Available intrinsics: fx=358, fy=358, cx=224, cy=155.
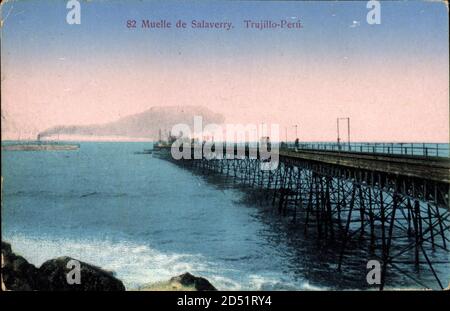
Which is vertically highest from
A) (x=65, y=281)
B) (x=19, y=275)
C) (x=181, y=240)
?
(x=19, y=275)

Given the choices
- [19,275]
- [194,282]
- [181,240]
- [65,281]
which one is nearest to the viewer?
[194,282]

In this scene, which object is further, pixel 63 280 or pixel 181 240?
pixel 181 240

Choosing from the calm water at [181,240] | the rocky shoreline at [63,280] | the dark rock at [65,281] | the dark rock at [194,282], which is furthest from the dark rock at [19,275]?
the dark rock at [194,282]

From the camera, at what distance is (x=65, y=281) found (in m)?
15.0

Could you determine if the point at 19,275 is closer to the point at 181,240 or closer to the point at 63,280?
the point at 63,280

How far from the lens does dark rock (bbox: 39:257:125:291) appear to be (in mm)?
14492

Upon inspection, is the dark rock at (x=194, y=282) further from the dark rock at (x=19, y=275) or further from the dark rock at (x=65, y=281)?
the dark rock at (x=19, y=275)

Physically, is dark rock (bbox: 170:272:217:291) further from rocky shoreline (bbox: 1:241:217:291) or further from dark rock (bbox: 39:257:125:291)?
dark rock (bbox: 39:257:125:291)

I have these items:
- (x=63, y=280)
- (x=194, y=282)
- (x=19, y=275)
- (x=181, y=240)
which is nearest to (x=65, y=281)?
(x=63, y=280)

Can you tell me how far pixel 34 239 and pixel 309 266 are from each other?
1889cm

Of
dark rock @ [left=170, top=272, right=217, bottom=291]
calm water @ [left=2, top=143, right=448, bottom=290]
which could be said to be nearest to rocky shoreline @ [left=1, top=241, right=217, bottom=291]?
dark rock @ [left=170, top=272, right=217, bottom=291]
